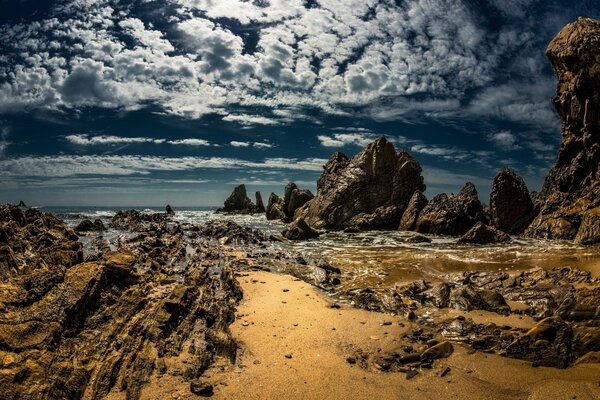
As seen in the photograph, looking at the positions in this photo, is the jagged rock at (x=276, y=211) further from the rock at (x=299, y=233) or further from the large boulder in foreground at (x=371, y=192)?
the rock at (x=299, y=233)

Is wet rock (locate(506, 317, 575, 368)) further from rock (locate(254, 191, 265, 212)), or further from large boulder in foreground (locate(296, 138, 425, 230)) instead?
rock (locate(254, 191, 265, 212))

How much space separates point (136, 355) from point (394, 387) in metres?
4.80

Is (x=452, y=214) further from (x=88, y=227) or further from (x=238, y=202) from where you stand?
(x=238, y=202)

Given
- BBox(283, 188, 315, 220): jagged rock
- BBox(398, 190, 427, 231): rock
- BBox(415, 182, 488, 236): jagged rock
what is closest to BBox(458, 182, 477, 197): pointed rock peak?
BBox(415, 182, 488, 236): jagged rock

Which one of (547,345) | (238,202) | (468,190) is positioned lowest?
(238,202)

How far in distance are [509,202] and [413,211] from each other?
9444mm

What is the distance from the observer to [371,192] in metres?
42.4

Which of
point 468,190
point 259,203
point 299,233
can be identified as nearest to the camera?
point 299,233

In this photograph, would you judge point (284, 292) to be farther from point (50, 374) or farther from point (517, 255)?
point (517, 255)

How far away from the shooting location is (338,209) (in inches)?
1652

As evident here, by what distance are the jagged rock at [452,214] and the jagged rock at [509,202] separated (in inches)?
59.6

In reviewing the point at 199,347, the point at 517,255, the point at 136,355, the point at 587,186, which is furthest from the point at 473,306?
the point at 587,186

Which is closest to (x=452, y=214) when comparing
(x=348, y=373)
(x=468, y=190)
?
(x=468, y=190)

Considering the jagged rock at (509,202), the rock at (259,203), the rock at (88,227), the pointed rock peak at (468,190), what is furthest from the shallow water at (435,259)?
the rock at (259,203)
